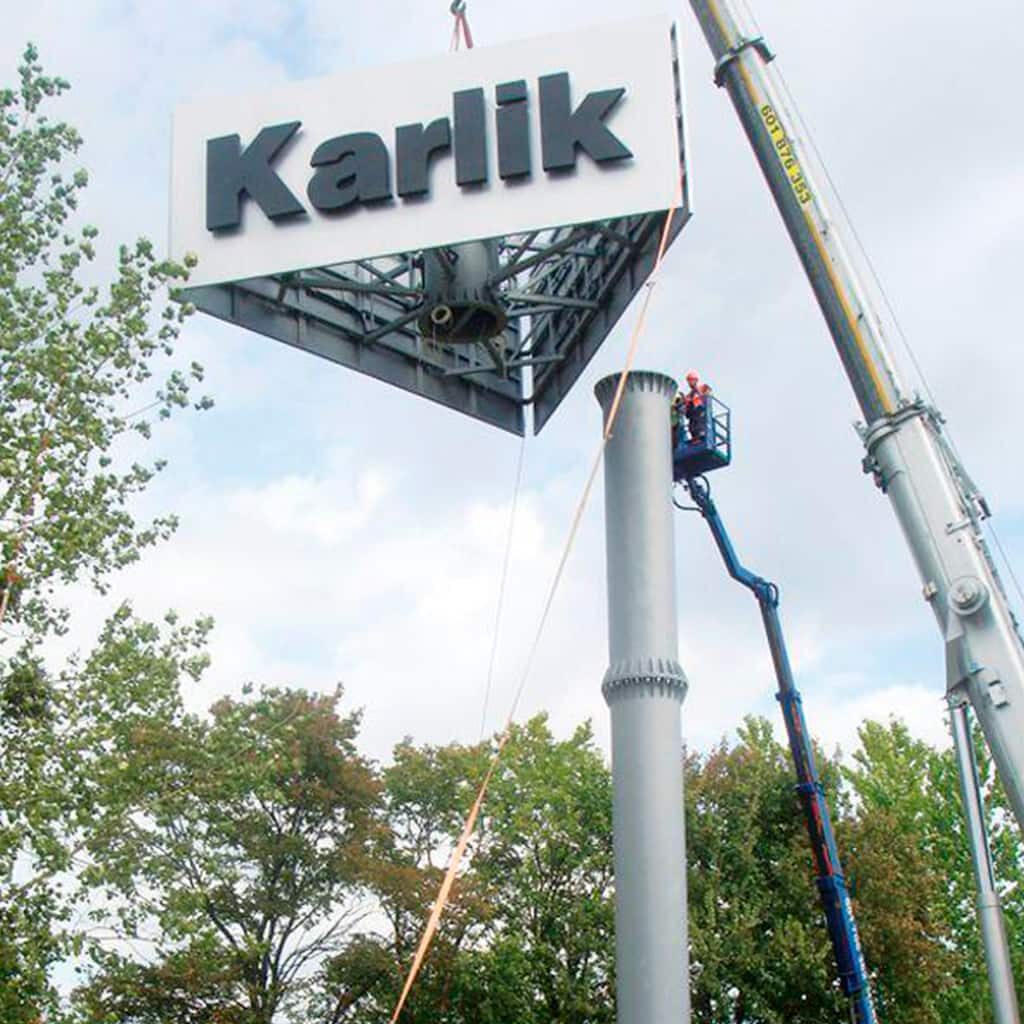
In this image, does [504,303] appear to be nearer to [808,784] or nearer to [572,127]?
[572,127]

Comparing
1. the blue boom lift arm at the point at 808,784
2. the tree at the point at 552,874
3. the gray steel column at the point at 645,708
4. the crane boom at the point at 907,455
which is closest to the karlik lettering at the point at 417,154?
the crane boom at the point at 907,455

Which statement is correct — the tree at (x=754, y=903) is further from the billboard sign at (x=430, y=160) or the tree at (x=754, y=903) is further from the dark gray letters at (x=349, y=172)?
the dark gray letters at (x=349, y=172)

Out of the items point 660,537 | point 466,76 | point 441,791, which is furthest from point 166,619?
point 441,791

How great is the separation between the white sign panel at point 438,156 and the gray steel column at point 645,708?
254 cm

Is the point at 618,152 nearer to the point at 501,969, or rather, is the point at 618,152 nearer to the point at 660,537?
the point at 660,537

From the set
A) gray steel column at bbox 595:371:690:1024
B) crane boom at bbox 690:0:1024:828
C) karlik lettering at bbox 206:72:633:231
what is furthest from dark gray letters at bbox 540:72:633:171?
gray steel column at bbox 595:371:690:1024

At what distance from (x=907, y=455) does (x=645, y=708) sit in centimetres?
404

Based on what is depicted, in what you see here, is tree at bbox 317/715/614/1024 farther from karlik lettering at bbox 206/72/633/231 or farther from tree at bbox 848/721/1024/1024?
karlik lettering at bbox 206/72/633/231

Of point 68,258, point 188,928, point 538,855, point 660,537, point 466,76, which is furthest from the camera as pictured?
point 538,855

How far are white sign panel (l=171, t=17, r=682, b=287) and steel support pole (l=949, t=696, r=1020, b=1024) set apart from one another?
7.52 metres

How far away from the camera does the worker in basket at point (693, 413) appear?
21.1 metres

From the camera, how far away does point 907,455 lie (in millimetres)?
15227

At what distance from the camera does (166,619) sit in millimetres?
14609

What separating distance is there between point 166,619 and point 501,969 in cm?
2053
